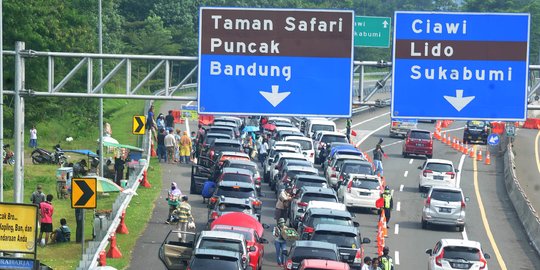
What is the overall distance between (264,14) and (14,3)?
28.5 m

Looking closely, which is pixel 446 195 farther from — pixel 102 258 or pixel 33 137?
pixel 33 137

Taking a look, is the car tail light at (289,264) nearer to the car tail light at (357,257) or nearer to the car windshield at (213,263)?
the car windshield at (213,263)

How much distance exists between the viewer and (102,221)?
33688 mm

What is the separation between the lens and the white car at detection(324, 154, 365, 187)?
169 feet

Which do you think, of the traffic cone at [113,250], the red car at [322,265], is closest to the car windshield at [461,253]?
the red car at [322,265]

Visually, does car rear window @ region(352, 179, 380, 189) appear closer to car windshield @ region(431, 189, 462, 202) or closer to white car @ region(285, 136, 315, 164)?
car windshield @ region(431, 189, 462, 202)

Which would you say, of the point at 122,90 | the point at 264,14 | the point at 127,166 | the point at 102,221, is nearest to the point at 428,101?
the point at 264,14

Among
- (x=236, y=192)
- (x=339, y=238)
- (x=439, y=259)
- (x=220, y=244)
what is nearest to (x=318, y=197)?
(x=236, y=192)

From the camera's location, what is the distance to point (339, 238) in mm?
33625

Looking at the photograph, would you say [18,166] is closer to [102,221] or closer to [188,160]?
[102,221]

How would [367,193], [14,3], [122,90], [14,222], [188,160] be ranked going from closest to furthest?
[14,222]
[367,193]
[14,3]
[188,160]
[122,90]

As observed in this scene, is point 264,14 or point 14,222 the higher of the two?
point 264,14

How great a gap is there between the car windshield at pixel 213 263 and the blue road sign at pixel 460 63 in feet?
20.1

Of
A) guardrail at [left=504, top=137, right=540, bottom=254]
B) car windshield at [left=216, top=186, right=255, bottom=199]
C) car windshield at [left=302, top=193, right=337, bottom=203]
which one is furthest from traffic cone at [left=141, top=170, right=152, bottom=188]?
guardrail at [left=504, top=137, right=540, bottom=254]
